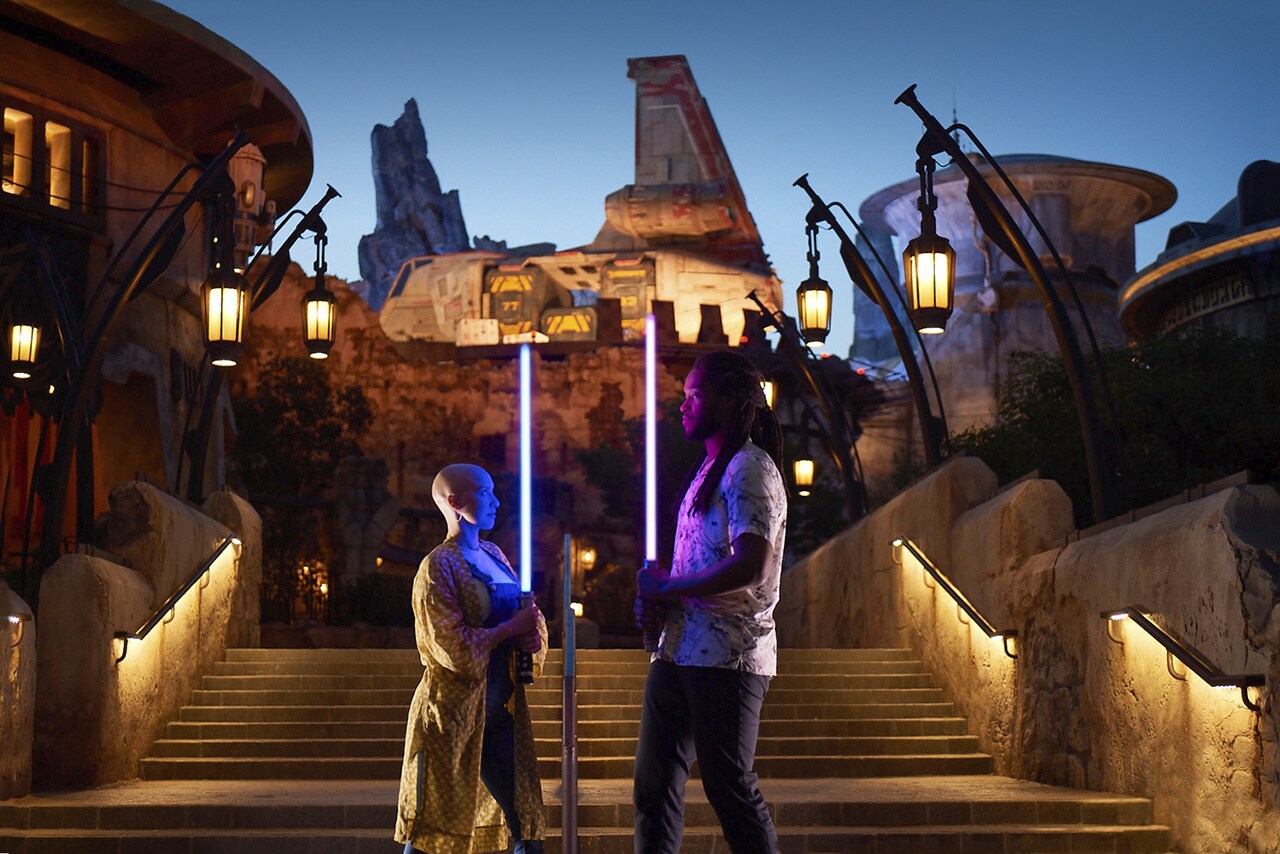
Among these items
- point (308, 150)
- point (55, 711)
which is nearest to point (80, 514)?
point (55, 711)

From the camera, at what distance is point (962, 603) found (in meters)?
11.3

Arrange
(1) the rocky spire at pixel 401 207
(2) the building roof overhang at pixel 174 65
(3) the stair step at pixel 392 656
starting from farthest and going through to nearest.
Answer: (1) the rocky spire at pixel 401 207 → (2) the building roof overhang at pixel 174 65 → (3) the stair step at pixel 392 656

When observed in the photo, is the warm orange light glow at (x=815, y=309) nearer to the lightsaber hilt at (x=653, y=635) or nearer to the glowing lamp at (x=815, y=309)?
the glowing lamp at (x=815, y=309)

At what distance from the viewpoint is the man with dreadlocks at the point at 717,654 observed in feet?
14.0

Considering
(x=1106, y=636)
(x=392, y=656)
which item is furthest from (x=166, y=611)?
(x=1106, y=636)

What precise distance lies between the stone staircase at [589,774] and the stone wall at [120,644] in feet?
1.02

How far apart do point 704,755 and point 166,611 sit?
7.33 m

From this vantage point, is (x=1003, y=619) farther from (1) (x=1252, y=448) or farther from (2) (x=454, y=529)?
(1) (x=1252, y=448)

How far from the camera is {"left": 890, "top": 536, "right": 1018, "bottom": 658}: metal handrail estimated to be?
34.6 ft

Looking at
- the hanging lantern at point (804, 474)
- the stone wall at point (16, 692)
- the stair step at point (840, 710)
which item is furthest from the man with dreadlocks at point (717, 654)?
the hanging lantern at point (804, 474)

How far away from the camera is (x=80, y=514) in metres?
11.1

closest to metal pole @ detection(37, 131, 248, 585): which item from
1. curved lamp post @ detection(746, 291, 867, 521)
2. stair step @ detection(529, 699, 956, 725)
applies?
stair step @ detection(529, 699, 956, 725)

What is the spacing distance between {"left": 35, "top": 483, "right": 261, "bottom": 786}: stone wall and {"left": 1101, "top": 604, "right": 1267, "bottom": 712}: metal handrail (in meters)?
6.07

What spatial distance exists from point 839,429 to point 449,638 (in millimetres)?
14130
